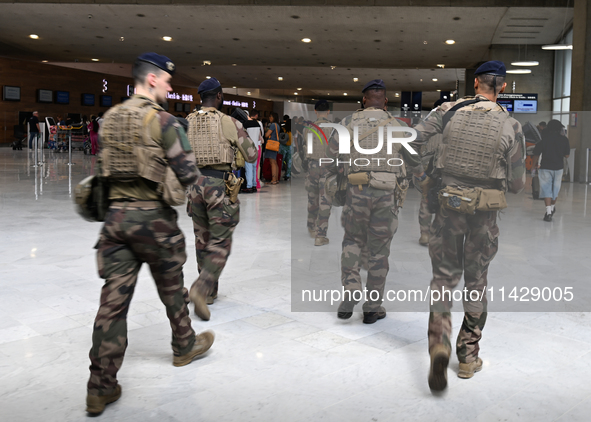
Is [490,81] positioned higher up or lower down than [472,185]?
higher up

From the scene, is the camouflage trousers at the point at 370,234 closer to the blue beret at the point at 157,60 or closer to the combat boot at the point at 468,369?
the combat boot at the point at 468,369

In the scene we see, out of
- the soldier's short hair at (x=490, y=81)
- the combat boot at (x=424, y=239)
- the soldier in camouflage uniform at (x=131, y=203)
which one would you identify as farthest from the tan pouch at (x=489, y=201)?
the combat boot at (x=424, y=239)

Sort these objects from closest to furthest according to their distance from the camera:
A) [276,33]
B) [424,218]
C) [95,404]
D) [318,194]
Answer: [95,404], [424,218], [318,194], [276,33]

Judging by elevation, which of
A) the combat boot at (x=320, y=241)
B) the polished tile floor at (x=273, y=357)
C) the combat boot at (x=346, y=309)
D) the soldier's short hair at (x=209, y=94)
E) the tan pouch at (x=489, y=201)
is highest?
the soldier's short hair at (x=209, y=94)

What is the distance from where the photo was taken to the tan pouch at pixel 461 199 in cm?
300

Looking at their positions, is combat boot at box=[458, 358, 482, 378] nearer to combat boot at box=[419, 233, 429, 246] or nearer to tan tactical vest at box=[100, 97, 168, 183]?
tan tactical vest at box=[100, 97, 168, 183]

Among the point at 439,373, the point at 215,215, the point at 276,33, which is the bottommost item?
the point at 439,373

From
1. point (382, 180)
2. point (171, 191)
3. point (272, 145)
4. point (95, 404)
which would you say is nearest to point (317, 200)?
point (382, 180)

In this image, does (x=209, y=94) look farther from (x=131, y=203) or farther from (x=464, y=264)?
(x=464, y=264)

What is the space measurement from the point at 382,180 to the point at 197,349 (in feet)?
5.72

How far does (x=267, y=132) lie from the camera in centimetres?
1377

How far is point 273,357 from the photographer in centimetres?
332

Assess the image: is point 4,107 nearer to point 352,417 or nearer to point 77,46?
point 77,46

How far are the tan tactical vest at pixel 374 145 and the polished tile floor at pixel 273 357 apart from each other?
3.79 feet
